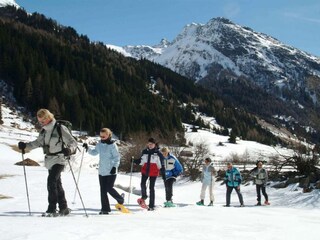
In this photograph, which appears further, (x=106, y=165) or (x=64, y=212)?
(x=106, y=165)

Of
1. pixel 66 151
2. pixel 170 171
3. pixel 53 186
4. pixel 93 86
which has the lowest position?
pixel 53 186

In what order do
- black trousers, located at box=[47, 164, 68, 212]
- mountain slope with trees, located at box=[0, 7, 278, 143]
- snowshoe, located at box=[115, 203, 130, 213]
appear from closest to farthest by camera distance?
black trousers, located at box=[47, 164, 68, 212]
snowshoe, located at box=[115, 203, 130, 213]
mountain slope with trees, located at box=[0, 7, 278, 143]

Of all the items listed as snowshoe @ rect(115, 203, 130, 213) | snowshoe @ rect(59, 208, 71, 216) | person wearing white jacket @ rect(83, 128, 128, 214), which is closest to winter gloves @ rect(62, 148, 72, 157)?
person wearing white jacket @ rect(83, 128, 128, 214)

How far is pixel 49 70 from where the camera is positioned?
106062 mm

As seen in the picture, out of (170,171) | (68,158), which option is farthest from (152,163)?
(68,158)

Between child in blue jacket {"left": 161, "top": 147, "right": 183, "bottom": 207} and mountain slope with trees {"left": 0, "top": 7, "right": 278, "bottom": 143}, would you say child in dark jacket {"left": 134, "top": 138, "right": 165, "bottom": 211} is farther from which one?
mountain slope with trees {"left": 0, "top": 7, "right": 278, "bottom": 143}

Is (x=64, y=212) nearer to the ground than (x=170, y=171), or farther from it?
nearer to the ground

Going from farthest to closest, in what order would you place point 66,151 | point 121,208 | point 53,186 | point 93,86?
point 93,86, point 121,208, point 53,186, point 66,151

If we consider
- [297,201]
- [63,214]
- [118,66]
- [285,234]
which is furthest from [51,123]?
[118,66]

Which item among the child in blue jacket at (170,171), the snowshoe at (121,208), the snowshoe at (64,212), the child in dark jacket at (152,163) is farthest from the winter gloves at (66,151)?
the child in blue jacket at (170,171)

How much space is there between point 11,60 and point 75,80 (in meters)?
18.3

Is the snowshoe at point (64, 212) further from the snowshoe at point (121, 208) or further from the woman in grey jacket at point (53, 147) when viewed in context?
the snowshoe at point (121, 208)

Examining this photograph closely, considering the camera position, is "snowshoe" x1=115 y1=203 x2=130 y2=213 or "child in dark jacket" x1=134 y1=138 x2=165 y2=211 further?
"child in dark jacket" x1=134 y1=138 x2=165 y2=211

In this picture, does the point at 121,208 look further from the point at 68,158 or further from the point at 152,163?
the point at 68,158
